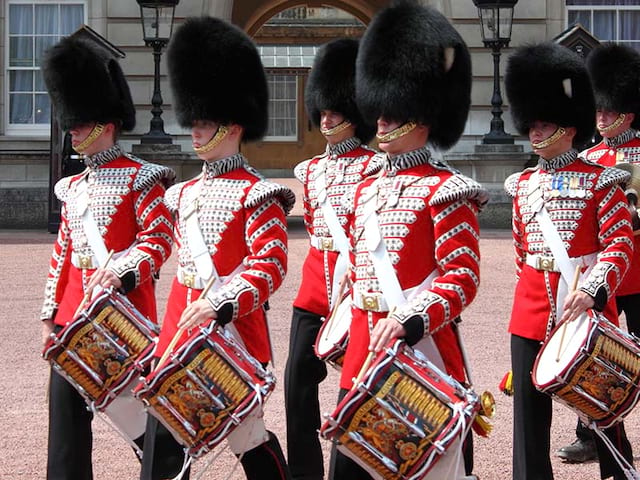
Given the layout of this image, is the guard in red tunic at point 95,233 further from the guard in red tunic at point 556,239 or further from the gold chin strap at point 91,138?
the guard in red tunic at point 556,239

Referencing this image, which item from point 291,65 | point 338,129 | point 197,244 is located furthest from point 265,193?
point 291,65

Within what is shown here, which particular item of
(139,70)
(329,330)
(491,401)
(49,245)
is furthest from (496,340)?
(139,70)

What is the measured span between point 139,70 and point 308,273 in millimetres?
10628

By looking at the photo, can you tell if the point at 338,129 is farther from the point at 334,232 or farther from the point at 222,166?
the point at 222,166

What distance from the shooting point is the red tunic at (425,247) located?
3.43 meters

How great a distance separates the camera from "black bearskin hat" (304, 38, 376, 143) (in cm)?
541

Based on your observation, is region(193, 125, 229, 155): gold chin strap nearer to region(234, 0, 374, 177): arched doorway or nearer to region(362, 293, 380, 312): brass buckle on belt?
region(362, 293, 380, 312): brass buckle on belt

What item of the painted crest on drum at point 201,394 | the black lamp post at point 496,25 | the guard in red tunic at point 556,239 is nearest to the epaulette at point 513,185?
the guard in red tunic at point 556,239

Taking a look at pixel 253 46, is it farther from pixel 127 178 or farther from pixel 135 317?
pixel 135 317

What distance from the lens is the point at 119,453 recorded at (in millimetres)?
5160

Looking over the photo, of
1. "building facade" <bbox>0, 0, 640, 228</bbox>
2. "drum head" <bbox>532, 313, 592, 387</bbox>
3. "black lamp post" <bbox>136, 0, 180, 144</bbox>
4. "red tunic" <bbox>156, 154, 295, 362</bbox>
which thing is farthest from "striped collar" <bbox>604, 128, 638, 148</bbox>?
"building facade" <bbox>0, 0, 640, 228</bbox>

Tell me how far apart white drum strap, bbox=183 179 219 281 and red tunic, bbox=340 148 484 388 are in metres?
0.45

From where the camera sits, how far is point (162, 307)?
8688mm

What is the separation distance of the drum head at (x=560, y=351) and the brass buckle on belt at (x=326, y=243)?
107 cm
